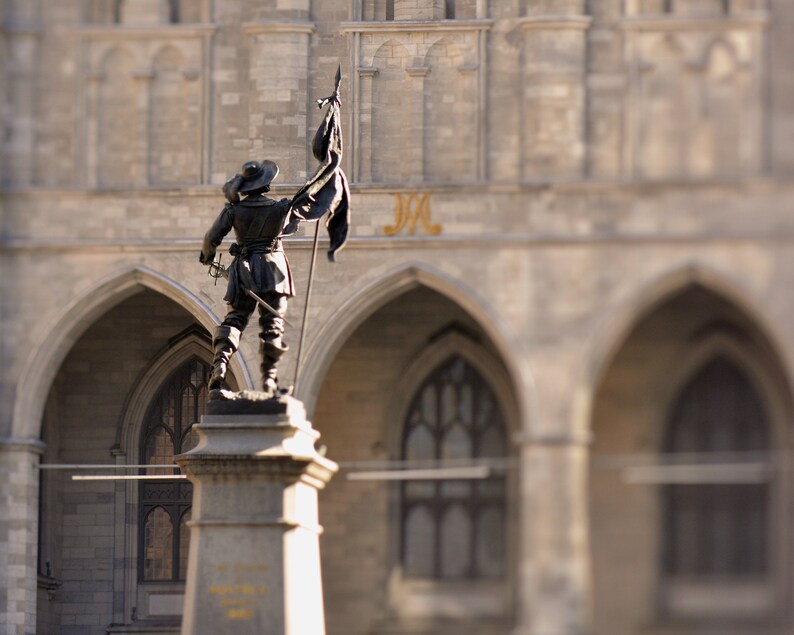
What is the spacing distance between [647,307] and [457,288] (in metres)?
2.45

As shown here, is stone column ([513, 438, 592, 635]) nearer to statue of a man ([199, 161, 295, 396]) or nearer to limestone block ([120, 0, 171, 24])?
limestone block ([120, 0, 171, 24])

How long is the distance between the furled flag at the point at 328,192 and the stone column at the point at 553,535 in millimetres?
12676

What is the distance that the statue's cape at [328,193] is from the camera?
1661 cm

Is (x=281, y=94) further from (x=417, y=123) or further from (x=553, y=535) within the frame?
(x=553, y=535)

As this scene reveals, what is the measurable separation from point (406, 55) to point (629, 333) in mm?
4782

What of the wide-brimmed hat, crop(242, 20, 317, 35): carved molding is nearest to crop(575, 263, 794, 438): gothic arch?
crop(242, 20, 317, 35): carved molding

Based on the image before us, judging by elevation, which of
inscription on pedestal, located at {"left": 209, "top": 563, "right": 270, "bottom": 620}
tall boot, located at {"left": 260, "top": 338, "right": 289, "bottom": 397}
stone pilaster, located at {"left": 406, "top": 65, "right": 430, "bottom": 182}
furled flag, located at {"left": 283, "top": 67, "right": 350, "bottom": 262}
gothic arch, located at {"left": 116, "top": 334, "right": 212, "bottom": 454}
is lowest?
inscription on pedestal, located at {"left": 209, "top": 563, "right": 270, "bottom": 620}

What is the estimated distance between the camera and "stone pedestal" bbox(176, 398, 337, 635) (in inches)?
617

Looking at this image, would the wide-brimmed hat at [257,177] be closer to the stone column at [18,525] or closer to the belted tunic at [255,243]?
the belted tunic at [255,243]

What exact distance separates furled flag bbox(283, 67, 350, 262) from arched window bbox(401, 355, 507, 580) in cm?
1475

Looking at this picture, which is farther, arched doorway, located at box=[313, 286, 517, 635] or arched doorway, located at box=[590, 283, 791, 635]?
arched doorway, located at box=[313, 286, 517, 635]

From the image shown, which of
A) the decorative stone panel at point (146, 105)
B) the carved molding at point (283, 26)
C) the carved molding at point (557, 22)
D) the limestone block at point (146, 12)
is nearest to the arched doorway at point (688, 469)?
the carved molding at point (557, 22)

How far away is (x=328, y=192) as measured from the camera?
1689 cm

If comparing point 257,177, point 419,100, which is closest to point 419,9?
point 419,100
